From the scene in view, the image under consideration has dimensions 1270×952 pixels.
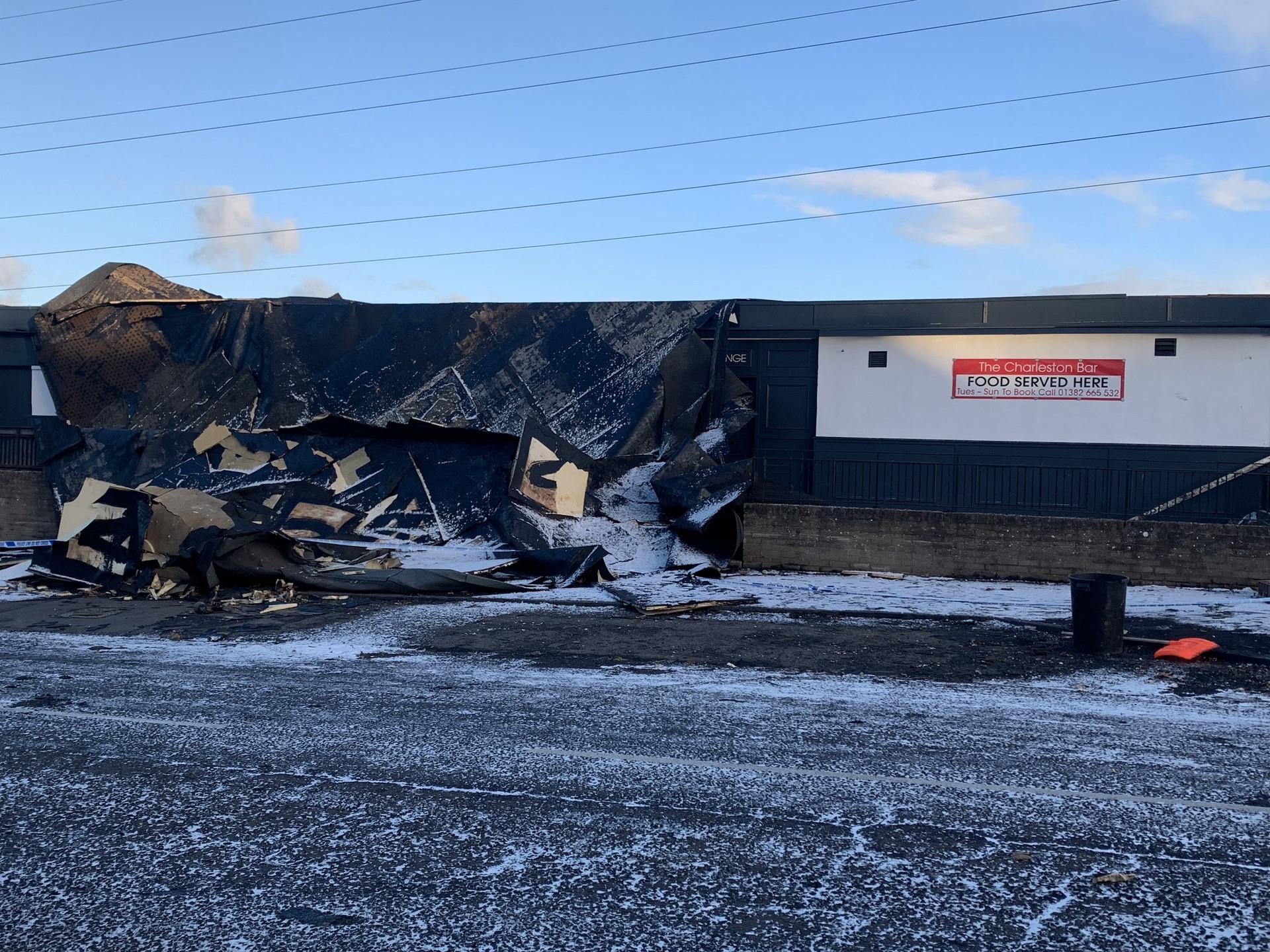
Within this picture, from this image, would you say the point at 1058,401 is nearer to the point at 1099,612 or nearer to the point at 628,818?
the point at 1099,612

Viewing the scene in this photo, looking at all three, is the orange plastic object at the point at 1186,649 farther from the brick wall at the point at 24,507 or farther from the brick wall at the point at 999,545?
the brick wall at the point at 24,507

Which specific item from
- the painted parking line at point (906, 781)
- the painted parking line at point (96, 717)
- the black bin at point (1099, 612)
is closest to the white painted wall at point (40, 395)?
the painted parking line at point (96, 717)

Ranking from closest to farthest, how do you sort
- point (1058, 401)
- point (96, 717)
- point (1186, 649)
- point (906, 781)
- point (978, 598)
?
1. point (906, 781)
2. point (96, 717)
3. point (1186, 649)
4. point (978, 598)
5. point (1058, 401)

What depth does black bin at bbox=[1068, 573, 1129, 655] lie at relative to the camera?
8953 millimetres

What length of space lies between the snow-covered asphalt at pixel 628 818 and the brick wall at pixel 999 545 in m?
6.36

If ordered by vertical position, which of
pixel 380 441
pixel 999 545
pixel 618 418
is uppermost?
pixel 618 418

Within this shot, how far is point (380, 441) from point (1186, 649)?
1304cm

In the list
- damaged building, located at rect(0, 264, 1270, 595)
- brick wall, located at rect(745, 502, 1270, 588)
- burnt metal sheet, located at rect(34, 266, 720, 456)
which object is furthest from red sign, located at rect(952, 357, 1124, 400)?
brick wall, located at rect(745, 502, 1270, 588)

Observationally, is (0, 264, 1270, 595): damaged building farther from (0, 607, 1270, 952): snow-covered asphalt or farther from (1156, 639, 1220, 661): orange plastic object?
(0, 607, 1270, 952): snow-covered asphalt

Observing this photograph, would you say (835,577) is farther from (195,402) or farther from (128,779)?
(195,402)

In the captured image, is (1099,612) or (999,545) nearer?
(1099,612)

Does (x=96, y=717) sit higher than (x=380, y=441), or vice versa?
(x=380, y=441)

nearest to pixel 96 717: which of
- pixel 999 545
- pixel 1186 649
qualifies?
pixel 1186 649

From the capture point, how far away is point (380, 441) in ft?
57.6
